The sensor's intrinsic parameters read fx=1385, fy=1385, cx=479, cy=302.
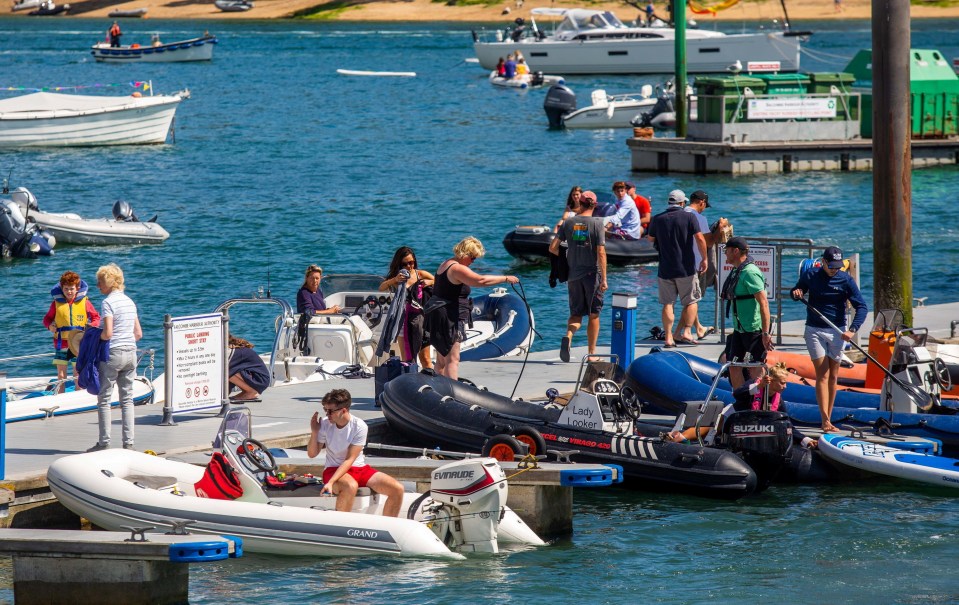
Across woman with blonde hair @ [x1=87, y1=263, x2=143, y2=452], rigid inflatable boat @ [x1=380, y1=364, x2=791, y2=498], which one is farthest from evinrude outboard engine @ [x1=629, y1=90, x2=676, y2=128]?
woman with blonde hair @ [x1=87, y1=263, x2=143, y2=452]

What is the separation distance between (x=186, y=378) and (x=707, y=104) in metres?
26.7

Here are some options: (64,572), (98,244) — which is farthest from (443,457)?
(98,244)

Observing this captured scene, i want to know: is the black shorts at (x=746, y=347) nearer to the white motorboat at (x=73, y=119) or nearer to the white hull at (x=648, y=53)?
the white motorboat at (x=73, y=119)

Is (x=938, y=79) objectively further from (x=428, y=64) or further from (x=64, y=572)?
(x=428, y=64)

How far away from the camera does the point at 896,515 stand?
11.0m

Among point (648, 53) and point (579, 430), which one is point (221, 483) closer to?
point (579, 430)

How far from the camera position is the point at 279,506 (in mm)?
9672

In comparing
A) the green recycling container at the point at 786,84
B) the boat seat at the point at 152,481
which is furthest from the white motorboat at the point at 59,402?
the green recycling container at the point at 786,84

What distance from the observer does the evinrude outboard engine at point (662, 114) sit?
4828 centimetres

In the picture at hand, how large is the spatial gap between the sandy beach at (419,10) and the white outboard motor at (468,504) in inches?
3880

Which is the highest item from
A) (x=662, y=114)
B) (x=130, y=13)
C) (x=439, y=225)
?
(x=130, y=13)

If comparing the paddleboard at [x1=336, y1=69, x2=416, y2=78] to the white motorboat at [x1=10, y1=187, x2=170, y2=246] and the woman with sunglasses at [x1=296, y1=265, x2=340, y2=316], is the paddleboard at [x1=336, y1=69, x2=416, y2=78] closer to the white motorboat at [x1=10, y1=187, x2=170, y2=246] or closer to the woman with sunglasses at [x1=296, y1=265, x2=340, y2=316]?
the white motorboat at [x1=10, y1=187, x2=170, y2=246]

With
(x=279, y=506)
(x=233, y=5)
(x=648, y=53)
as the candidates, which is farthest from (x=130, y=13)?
A: (x=279, y=506)

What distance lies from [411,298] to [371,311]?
3361 millimetres
